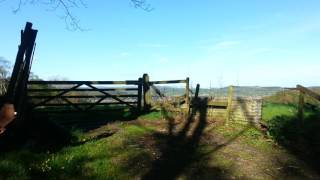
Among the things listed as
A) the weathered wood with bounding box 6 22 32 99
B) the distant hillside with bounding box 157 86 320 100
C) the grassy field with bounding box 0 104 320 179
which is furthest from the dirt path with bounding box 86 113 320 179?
the weathered wood with bounding box 6 22 32 99

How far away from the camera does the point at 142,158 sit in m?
10.2

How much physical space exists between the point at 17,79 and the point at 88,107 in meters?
7.06

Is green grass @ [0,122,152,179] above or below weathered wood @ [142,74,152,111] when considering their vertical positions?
below

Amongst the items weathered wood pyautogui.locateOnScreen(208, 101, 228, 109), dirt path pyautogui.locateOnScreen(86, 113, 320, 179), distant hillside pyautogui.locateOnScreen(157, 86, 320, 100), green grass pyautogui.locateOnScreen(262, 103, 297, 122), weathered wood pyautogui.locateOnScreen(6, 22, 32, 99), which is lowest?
dirt path pyautogui.locateOnScreen(86, 113, 320, 179)

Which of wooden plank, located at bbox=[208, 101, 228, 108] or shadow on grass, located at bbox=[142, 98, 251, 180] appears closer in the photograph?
shadow on grass, located at bbox=[142, 98, 251, 180]

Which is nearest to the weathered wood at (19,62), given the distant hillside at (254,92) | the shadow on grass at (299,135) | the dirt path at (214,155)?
the dirt path at (214,155)

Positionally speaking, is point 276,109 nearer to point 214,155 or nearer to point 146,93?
point 146,93

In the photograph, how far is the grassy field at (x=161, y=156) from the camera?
345 inches

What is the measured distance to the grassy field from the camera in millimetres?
8766

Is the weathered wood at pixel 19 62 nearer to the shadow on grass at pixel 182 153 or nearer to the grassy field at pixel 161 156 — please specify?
the grassy field at pixel 161 156

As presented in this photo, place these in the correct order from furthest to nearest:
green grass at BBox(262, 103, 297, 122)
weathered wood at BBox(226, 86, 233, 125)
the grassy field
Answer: green grass at BBox(262, 103, 297, 122) → weathered wood at BBox(226, 86, 233, 125) → the grassy field

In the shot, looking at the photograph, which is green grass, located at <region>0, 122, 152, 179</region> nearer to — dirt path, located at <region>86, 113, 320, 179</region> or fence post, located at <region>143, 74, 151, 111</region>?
dirt path, located at <region>86, 113, 320, 179</region>

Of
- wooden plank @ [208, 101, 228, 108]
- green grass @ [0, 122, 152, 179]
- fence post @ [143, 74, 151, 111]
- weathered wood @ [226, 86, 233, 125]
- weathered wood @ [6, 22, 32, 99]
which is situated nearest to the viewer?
green grass @ [0, 122, 152, 179]

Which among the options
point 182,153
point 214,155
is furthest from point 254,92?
point 182,153
